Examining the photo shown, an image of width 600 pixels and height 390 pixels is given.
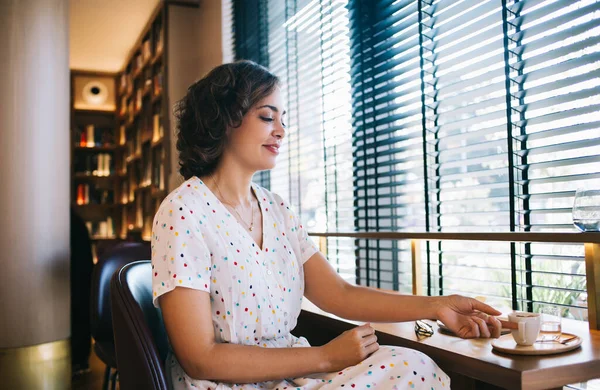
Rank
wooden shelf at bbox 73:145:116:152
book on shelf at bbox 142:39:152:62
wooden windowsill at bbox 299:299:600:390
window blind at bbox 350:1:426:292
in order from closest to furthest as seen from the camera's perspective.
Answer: wooden windowsill at bbox 299:299:600:390 → window blind at bbox 350:1:426:292 → book on shelf at bbox 142:39:152:62 → wooden shelf at bbox 73:145:116:152

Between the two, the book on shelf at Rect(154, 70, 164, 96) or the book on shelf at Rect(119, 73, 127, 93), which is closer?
the book on shelf at Rect(154, 70, 164, 96)

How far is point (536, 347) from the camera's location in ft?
3.60

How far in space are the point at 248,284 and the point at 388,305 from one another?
39 centimetres

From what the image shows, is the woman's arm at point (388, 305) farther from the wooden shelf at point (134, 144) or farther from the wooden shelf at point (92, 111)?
the wooden shelf at point (92, 111)

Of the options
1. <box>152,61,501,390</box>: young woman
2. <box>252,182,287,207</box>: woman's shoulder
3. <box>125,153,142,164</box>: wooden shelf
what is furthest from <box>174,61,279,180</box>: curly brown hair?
<box>125,153,142,164</box>: wooden shelf

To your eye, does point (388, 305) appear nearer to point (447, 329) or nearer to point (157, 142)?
point (447, 329)

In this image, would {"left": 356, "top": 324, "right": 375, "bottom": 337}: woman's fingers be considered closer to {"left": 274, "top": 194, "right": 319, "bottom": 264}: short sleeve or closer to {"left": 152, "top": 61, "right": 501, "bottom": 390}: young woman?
{"left": 152, "top": 61, "right": 501, "bottom": 390}: young woman

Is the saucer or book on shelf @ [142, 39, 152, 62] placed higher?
book on shelf @ [142, 39, 152, 62]

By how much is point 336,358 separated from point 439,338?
0.25m

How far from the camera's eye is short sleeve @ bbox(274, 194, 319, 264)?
1622mm

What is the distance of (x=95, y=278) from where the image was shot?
232 centimetres

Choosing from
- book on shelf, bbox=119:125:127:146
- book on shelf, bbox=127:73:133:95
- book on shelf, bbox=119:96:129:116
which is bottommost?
book on shelf, bbox=119:125:127:146

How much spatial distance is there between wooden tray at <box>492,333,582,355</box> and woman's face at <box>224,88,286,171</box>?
0.74m

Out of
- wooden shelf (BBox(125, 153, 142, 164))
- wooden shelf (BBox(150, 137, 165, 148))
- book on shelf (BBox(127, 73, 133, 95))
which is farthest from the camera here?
book on shelf (BBox(127, 73, 133, 95))
